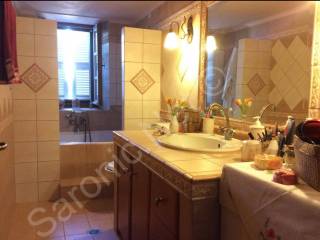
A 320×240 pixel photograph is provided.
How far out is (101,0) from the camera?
307 cm

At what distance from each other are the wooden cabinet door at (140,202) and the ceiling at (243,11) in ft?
3.44

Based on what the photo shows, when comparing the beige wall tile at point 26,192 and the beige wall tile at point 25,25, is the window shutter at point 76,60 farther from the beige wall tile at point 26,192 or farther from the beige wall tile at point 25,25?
the beige wall tile at point 26,192

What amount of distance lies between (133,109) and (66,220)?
1185 millimetres

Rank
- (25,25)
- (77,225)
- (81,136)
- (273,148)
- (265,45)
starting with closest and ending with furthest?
(273,148) < (265,45) < (77,225) < (25,25) < (81,136)

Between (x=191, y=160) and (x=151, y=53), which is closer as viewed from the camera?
(x=191, y=160)

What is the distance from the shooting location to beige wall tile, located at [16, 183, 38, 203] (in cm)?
289

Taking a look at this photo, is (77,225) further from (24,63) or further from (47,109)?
(24,63)

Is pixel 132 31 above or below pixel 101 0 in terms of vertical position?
below

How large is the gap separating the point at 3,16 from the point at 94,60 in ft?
8.80

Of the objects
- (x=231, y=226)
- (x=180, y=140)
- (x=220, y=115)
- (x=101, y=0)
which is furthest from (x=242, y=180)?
(x=101, y=0)

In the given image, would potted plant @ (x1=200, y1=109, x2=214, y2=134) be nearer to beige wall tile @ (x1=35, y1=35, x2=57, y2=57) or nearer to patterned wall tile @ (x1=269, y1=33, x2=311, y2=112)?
patterned wall tile @ (x1=269, y1=33, x2=311, y2=112)

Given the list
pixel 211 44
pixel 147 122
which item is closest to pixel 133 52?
pixel 147 122

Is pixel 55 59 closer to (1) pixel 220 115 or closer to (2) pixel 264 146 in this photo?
(1) pixel 220 115

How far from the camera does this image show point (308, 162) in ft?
2.83
